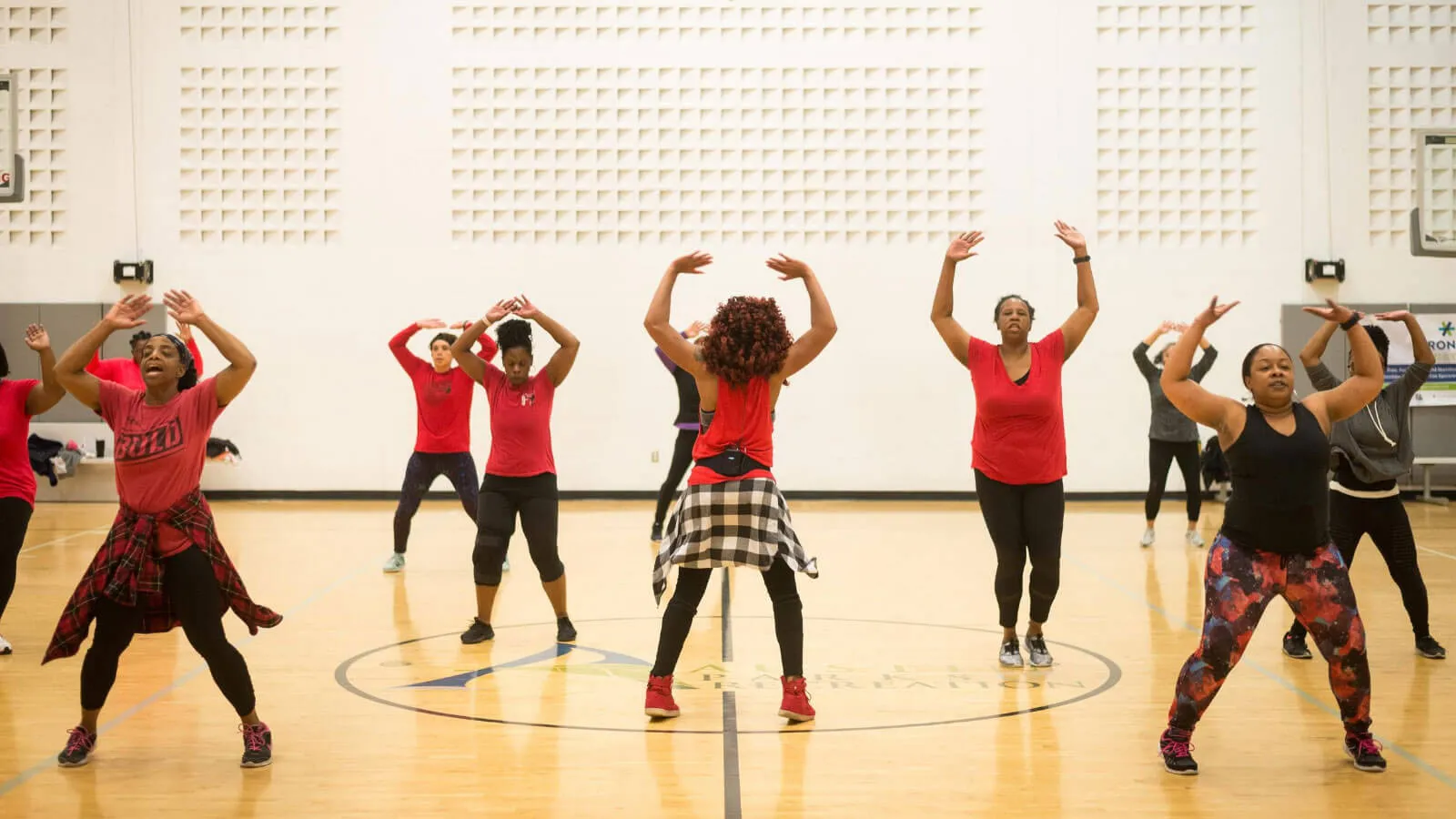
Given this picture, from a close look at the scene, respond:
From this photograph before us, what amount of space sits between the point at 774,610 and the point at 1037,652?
6.50ft

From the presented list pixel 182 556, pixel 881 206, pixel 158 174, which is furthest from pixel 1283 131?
pixel 182 556

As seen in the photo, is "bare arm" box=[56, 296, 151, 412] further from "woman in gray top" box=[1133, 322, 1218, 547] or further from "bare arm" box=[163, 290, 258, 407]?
"woman in gray top" box=[1133, 322, 1218, 547]

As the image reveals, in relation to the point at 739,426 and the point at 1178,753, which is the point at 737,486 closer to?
the point at 739,426

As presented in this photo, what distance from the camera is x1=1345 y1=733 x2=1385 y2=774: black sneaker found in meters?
4.98

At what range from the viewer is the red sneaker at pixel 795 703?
5.67 m

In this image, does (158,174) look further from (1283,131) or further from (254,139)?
(1283,131)

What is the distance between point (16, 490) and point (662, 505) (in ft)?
20.1

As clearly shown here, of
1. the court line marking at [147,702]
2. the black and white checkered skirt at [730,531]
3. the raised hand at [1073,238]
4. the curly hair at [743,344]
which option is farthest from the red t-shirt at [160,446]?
the raised hand at [1073,238]

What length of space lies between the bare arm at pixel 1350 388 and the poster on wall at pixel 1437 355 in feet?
36.6

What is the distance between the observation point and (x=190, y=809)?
4.54 meters

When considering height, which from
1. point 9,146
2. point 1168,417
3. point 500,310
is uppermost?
point 9,146

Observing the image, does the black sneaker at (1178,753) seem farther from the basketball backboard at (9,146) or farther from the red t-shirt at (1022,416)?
the basketball backboard at (9,146)

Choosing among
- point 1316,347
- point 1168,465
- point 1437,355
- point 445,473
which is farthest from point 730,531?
point 1437,355

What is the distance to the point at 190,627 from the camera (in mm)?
4953
